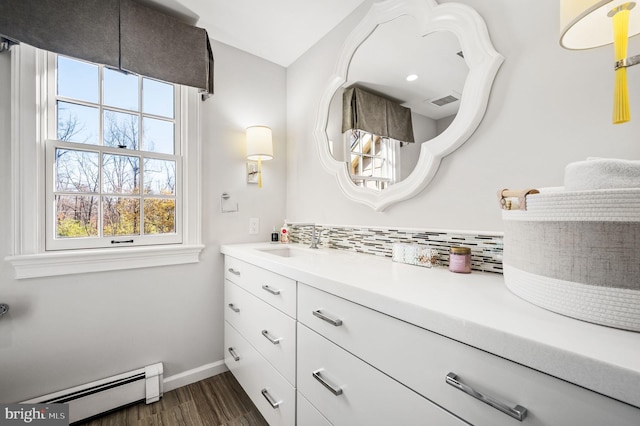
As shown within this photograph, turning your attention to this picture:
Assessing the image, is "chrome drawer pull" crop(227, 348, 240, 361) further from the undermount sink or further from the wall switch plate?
the wall switch plate

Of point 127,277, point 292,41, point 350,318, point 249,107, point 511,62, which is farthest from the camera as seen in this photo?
point 249,107

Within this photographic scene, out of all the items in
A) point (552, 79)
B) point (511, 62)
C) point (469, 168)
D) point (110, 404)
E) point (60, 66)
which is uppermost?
point (60, 66)

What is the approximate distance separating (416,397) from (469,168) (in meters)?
0.93

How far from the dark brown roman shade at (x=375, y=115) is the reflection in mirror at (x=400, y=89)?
0.02 meters

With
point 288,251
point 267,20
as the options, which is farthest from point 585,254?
point 267,20

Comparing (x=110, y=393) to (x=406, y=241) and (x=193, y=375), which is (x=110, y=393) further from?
(x=406, y=241)

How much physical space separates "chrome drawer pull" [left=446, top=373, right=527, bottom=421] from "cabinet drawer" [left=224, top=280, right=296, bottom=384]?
73 cm

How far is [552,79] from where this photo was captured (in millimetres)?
945

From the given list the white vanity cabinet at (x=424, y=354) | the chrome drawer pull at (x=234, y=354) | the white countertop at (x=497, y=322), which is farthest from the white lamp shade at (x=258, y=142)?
the chrome drawer pull at (x=234, y=354)

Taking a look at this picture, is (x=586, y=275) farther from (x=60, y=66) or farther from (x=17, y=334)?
(x=60, y=66)

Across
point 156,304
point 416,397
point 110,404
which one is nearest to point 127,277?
point 156,304

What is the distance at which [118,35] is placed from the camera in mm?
1553

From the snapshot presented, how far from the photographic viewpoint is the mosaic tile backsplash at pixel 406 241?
3.59 feet

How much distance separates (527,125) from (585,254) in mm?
635
